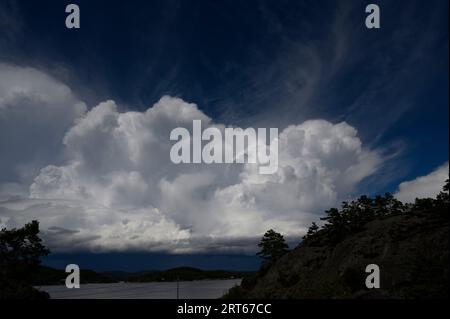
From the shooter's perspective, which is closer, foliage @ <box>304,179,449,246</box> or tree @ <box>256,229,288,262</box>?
foliage @ <box>304,179,449,246</box>

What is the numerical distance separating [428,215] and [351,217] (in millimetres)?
14266

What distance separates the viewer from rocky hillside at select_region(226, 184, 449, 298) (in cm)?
3550

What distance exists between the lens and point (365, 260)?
42.3 m

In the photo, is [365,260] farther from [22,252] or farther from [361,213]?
[22,252]

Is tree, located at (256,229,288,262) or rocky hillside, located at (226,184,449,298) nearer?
rocky hillside, located at (226,184,449,298)

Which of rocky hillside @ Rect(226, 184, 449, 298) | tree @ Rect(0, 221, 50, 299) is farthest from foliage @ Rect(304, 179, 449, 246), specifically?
tree @ Rect(0, 221, 50, 299)

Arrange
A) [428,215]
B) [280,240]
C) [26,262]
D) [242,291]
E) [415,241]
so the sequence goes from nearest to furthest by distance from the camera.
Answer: [415,241], [428,215], [242,291], [26,262], [280,240]

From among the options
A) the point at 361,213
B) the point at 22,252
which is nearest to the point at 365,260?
the point at 361,213

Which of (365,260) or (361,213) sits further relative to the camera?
(361,213)

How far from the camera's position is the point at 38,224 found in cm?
7600

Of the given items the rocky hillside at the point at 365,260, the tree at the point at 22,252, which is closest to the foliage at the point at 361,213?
the rocky hillside at the point at 365,260

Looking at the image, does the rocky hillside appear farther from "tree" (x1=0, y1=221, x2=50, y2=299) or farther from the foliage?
"tree" (x1=0, y1=221, x2=50, y2=299)
